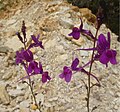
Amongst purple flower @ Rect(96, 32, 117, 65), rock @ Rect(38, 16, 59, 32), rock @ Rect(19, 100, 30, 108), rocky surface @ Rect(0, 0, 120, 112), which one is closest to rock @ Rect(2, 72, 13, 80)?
rocky surface @ Rect(0, 0, 120, 112)

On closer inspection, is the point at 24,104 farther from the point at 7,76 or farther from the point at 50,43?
the point at 50,43

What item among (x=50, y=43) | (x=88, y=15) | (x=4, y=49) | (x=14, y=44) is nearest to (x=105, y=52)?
(x=50, y=43)

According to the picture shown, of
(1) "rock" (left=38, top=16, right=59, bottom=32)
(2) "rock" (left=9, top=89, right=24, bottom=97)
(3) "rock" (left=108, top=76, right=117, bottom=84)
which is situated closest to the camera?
(2) "rock" (left=9, top=89, right=24, bottom=97)

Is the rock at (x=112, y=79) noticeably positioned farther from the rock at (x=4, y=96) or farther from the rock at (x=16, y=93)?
the rock at (x=4, y=96)

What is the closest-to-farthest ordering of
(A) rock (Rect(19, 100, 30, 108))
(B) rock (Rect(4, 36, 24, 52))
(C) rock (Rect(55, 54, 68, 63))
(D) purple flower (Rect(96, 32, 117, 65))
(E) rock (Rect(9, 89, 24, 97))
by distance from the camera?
(D) purple flower (Rect(96, 32, 117, 65)) < (A) rock (Rect(19, 100, 30, 108)) < (E) rock (Rect(9, 89, 24, 97)) < (C) rock (Rect(55, 54, 68, 63)) < (B) rock (Rect(4, 36, 24, 52))

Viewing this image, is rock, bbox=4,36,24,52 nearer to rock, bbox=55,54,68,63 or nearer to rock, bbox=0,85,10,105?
rock, bbox=55,54,68,63

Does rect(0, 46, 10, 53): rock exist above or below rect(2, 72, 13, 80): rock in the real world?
above

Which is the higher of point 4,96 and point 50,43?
point 50,43
